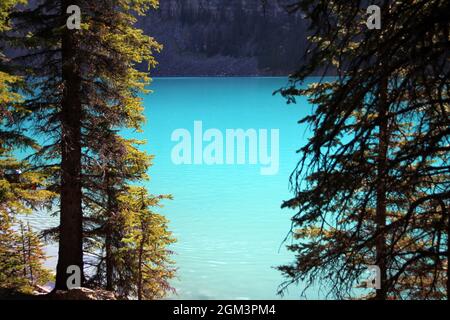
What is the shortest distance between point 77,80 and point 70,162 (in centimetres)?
183

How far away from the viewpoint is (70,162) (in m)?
12.1

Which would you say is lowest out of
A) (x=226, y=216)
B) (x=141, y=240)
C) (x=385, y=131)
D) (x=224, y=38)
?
(x=141, y=240)

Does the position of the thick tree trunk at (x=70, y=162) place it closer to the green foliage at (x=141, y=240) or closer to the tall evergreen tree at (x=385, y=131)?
the green foliage at (x=141, y=240)

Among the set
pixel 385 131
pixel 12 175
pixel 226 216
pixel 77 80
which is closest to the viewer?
pixel 385 131

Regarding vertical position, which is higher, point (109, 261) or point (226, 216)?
point (226, 216)

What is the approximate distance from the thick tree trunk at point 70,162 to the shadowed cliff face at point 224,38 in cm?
14113

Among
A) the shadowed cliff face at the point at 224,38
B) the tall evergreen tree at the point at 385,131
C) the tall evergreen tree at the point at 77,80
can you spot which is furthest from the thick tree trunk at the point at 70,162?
the shadowed cliff face at the point at 224,38

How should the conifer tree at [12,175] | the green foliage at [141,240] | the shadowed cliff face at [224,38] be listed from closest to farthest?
the conifer tree at [12,175]
the green foliage at [141,240]
the shadowed cliff face at [224,38]

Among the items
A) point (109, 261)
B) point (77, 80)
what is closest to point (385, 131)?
point (77, 80)

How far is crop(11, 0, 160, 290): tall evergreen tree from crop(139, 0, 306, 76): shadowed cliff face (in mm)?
140619

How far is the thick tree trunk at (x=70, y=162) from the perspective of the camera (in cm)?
1166

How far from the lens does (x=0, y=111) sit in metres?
9.92

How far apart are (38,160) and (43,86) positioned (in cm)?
171

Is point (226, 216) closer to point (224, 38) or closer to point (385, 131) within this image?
point (385, 131)
